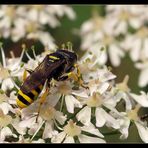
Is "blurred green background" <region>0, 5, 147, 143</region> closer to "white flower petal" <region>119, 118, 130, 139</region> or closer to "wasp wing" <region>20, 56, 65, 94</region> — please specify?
"wasp wing" <region>20, 56, 65, 94</region>

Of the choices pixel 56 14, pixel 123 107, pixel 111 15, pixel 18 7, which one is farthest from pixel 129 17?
pixel 123 107

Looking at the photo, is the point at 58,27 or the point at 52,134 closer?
the point at 52,134

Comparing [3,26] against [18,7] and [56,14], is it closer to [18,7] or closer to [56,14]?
[18,7]

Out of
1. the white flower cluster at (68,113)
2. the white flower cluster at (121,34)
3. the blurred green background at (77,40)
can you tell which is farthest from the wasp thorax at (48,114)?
the white flower cluster at (121,34)

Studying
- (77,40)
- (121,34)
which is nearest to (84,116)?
(121,34)

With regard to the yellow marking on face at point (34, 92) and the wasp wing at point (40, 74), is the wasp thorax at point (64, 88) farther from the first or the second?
the yellow marking on face at point (34, 92)

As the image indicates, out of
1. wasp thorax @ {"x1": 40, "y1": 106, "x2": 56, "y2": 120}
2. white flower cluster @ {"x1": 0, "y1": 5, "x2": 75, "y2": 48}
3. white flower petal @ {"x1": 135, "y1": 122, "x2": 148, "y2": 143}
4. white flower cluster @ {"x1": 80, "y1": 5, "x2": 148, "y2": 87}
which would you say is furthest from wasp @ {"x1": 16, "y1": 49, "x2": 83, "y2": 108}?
white flower cluster @ {"x1": 80, "y1": 5, "x2": 148, "y2": 87}
